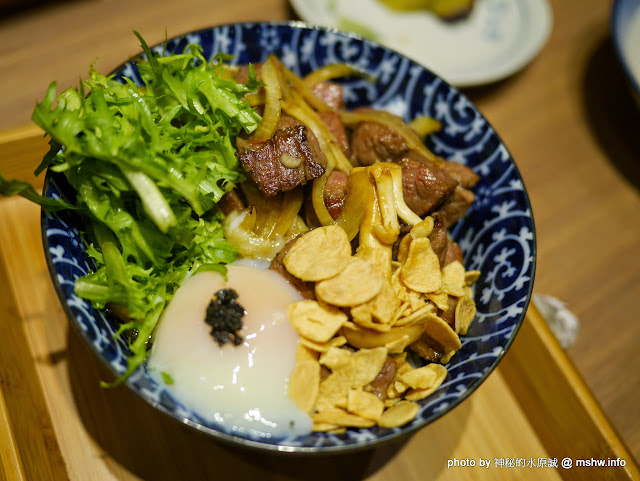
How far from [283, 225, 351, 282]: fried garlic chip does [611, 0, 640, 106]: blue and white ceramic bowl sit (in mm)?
1907

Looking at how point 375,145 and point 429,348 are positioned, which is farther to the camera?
point 375,145

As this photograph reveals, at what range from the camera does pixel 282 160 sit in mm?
1604

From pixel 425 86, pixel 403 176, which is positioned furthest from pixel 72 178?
pixel 425 86

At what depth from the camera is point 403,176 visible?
5.82ft

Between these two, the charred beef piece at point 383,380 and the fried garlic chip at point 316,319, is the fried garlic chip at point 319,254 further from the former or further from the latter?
the charred beef piece at point 383,380

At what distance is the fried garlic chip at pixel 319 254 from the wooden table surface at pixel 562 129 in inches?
49.6

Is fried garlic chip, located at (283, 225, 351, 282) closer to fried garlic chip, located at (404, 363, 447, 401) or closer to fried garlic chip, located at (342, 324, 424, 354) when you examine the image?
fried garlic chip, located at (342, 324, 424, 354)

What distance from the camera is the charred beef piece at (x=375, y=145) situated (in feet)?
6.26

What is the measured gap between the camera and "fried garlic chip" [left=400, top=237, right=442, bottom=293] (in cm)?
159

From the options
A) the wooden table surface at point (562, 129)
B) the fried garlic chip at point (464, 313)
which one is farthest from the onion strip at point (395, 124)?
the wooden table surface at point (562, 129)

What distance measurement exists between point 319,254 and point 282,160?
12.7 inches

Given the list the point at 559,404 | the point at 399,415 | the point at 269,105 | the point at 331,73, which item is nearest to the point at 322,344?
the point at 399,415

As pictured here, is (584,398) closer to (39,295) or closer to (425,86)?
(425,86)

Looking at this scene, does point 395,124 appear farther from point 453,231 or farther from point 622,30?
point 622,30
